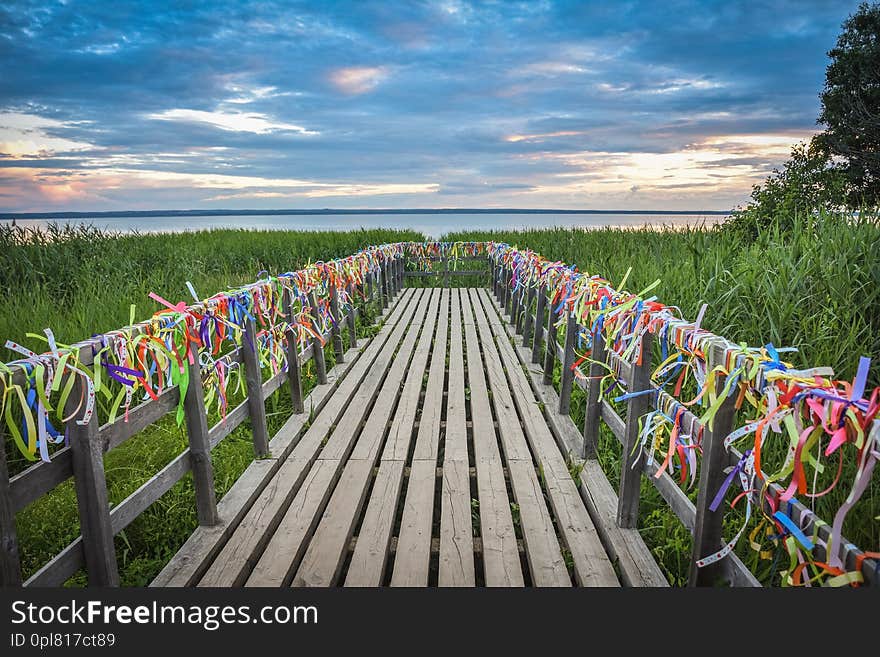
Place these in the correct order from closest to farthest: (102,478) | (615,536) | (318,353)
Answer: (102,478) → (615,536) → (318,353)

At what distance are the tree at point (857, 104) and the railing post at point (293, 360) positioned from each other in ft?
75.8

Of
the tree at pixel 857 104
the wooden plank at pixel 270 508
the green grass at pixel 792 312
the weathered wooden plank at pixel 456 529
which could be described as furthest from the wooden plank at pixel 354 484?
the tree at pixel 857 104

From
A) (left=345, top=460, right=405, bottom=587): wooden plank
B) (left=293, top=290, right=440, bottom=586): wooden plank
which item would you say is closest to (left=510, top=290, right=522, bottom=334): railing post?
(left=293, top=290, right=440, bottom=586): wooden plank

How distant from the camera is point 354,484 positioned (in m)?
3.70

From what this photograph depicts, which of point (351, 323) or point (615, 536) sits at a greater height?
point (351, 323)

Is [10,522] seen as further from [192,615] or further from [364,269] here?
[364,269]

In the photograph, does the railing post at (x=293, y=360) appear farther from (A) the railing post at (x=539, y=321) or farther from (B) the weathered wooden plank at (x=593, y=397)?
(A) the railing post at (x=539, y=321)

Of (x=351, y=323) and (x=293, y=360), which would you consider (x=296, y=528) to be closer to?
(x=293, y=360)

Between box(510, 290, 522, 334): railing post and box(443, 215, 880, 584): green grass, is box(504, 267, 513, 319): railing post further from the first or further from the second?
box(443, 215, 880, 584): green grass

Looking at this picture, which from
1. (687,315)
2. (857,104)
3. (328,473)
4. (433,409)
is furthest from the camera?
(857,104)

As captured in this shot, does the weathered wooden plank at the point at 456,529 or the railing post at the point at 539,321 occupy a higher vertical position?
the railing post at the point at 539,321

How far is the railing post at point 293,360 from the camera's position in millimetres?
4840

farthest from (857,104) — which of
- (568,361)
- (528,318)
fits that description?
(568,361)

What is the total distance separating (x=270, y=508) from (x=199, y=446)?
0.57 metres
